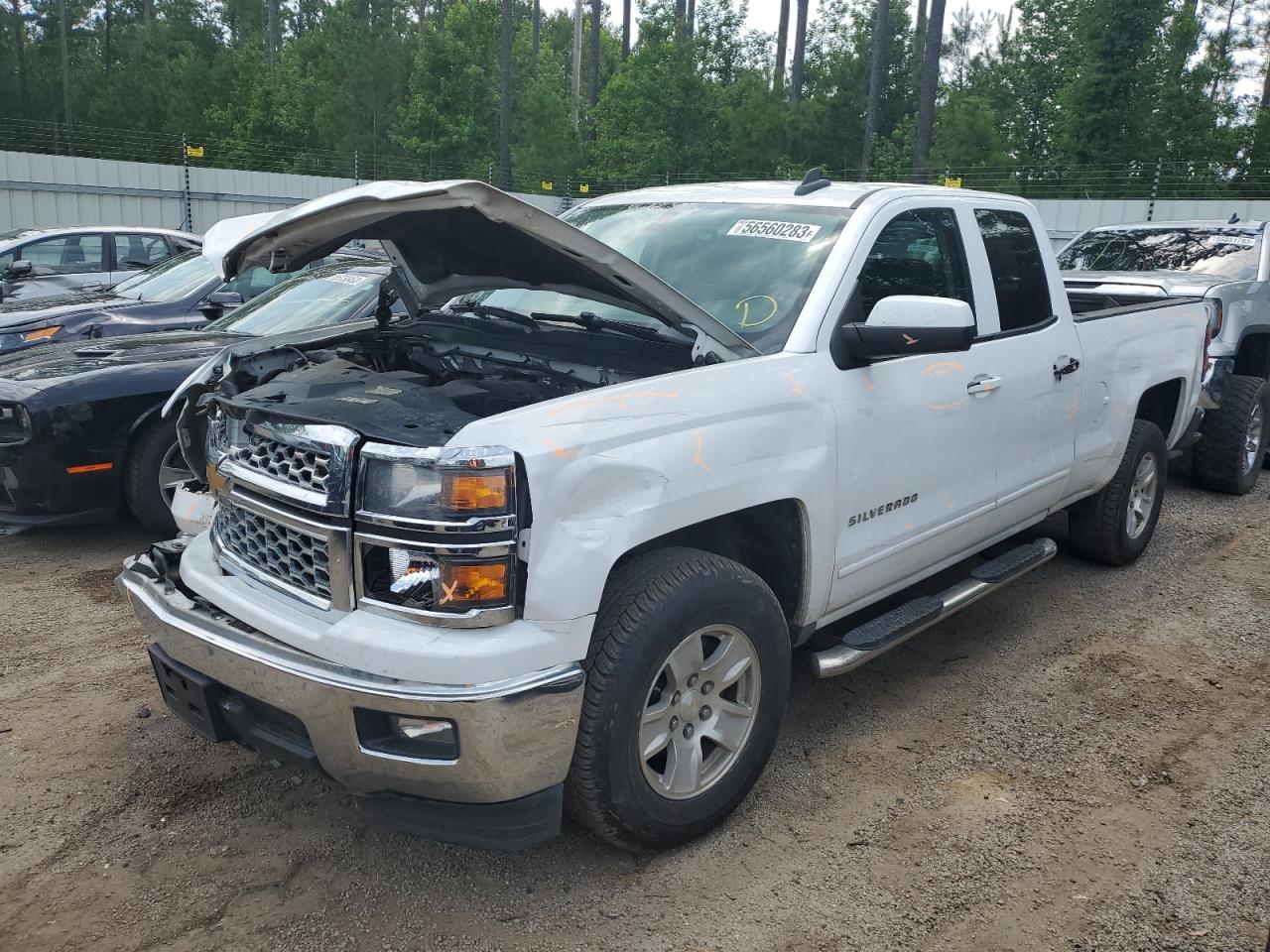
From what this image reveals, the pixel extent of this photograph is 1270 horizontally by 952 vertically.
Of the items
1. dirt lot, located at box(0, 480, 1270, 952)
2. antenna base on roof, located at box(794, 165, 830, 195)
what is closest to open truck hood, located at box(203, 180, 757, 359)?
antenna base on roof, located at box(794, 165, 830, 195)

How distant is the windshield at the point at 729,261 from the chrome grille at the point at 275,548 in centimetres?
133

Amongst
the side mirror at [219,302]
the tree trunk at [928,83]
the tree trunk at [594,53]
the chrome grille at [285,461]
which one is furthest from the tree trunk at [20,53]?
the chrome grille at [285,461]

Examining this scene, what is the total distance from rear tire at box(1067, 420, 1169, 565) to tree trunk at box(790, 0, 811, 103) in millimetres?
31708

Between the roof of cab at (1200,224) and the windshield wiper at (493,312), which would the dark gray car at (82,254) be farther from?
the roof of cab at (1200,224)

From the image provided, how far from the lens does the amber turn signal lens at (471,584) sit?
2.53 metres

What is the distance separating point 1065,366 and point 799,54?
35349 millimetres

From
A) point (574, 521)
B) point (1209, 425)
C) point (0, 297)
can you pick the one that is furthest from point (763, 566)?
point (0, 297)

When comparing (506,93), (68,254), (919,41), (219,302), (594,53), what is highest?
(919,41)

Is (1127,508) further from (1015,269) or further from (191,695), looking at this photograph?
(191,695)

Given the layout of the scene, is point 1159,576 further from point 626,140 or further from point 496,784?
point 626,140

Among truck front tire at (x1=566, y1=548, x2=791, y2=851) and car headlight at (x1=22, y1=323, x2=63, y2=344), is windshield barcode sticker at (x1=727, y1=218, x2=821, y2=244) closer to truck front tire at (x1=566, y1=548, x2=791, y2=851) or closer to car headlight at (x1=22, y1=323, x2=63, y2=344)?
truck front tire at (x1=566, y1=548, x2=791, y2=851)

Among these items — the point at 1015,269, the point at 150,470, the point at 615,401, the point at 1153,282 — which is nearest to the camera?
the point at 615,401

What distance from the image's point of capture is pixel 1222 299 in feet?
24.2

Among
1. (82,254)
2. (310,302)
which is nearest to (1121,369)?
(310,302)
